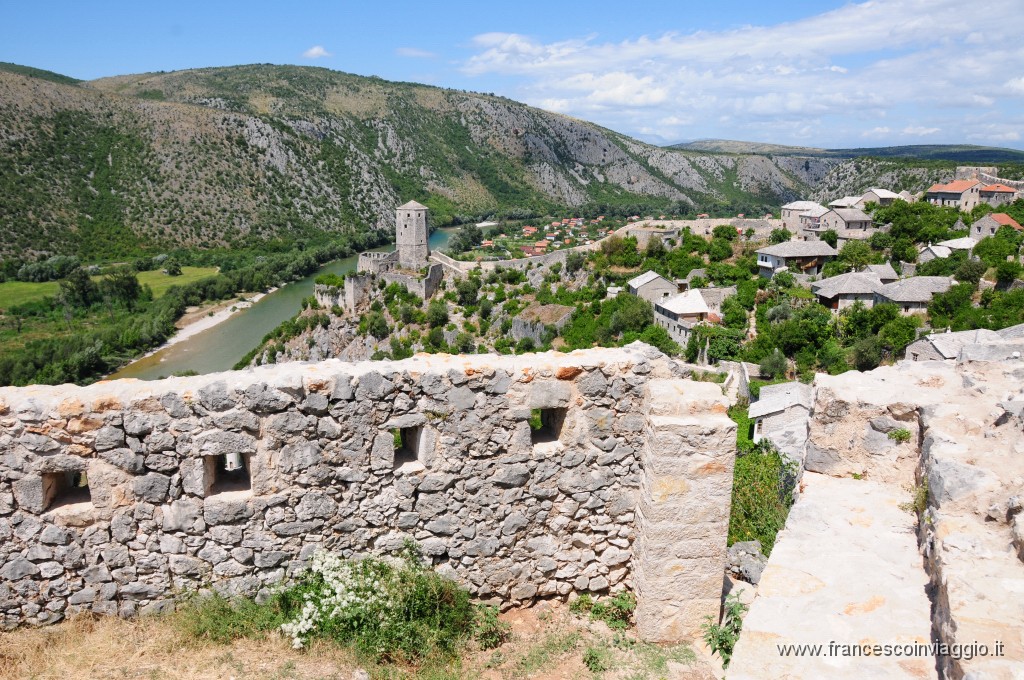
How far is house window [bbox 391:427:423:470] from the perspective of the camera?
4.71 metres

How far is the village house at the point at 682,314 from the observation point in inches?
1650

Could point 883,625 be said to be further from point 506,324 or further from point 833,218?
point 833,218

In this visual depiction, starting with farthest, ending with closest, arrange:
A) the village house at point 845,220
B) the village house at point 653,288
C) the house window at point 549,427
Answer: the village house at point 845,220
the village house at point 653,288
the house window at point 549,427

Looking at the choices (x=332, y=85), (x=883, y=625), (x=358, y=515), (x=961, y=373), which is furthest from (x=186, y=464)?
(x=332, y=85)

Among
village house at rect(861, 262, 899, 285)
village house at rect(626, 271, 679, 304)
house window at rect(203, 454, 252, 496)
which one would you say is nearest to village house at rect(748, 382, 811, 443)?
village house at rect(626, 271, 679, 304)

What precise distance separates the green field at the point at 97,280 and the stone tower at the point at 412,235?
2327cm

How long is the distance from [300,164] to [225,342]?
63.3 meters

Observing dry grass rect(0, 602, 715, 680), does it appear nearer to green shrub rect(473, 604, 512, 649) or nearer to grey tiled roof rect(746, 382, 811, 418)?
green shrub rect(473, 604, 512, 649)

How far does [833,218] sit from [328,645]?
206ft

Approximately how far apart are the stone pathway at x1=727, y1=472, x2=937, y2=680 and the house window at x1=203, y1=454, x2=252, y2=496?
339 centimetres

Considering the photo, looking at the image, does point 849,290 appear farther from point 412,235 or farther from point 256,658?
point 256,658

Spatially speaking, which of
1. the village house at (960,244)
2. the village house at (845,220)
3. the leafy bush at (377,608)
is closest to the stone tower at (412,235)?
the village house at (845,220)

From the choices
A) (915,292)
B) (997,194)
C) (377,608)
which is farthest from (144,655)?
(997,194)

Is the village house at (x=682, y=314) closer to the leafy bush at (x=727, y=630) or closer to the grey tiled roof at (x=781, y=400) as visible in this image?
the grey tiled roof at (x=781, y=400)
